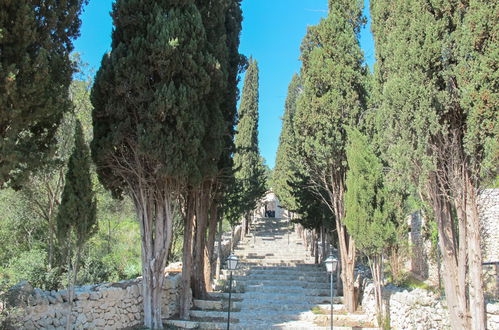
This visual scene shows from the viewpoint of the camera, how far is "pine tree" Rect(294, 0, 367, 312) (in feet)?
39.1

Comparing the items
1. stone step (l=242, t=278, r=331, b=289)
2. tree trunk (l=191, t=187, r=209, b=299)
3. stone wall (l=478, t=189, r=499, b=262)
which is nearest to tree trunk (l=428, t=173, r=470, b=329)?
stone wall (l=478, t=189, r=499, b=262)

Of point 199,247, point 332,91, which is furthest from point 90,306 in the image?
point 332,91

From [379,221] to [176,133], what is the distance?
5.30 m

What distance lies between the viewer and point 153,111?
8.71m

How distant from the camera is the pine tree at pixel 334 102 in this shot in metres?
11.9

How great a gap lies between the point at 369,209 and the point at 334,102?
3508mm

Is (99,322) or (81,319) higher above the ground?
(81,319)

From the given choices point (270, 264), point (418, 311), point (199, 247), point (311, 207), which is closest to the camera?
point (418, 311)

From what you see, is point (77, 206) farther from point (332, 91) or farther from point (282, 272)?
point (282, 272)

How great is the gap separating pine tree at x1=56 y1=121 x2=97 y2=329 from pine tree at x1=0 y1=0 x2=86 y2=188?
0.84 metres

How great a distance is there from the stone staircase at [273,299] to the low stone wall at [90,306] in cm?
100

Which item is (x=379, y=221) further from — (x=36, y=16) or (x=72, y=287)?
(x=36, y=16)

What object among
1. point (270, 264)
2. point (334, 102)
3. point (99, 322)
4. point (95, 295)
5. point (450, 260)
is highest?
point (334, 102)

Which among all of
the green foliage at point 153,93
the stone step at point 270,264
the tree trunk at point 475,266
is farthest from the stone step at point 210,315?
the stone step at point 270,264
